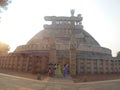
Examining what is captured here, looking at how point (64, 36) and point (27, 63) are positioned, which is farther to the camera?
point (64, 36)

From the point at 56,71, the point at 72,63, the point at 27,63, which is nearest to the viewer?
the point at 56,71

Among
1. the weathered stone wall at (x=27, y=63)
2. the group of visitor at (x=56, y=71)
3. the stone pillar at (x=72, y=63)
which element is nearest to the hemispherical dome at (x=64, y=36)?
the weathered stone wall at (x=27, y=63)

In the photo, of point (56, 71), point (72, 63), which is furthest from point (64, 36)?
point (56, 71)

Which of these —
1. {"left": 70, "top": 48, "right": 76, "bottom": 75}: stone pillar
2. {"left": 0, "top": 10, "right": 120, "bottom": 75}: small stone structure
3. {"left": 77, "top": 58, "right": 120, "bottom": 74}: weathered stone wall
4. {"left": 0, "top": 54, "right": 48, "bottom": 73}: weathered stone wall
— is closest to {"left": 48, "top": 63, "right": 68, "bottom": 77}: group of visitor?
{"left": 70, "top": 48, "right": 76, "bottom": 75}: stone pillar

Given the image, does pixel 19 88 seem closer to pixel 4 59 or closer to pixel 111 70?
pixel 111 70

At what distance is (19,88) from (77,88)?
351 cm

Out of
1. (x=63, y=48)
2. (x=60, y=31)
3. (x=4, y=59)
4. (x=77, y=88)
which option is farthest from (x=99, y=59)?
(x=60, y=31)

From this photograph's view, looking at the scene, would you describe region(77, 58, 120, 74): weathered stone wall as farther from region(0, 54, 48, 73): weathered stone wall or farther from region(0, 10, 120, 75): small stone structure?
region(0, 54, 48, 73): weathered stone wall

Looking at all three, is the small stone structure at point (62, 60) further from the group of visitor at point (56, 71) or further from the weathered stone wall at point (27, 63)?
the group of visitor at point (56, 71)

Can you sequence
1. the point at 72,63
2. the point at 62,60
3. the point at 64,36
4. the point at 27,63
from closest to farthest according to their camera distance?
the point at 72,63 → the point at 62,60 → the point at 27,63 → the point at 64,36

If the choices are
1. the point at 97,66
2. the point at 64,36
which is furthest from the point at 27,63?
the point at 64,36

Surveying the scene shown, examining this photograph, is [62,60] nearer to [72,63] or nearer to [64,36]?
[72,63]

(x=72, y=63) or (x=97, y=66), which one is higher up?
(x=72, y=63)

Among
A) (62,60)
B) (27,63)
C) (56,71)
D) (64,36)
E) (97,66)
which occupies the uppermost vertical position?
(64,36)
